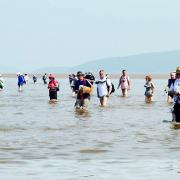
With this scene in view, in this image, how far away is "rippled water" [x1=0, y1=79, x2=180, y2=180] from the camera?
952 cm

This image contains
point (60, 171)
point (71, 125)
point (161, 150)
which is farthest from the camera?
point (71, 125)

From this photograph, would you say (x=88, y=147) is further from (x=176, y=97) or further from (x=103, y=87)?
(x=103, y=87)

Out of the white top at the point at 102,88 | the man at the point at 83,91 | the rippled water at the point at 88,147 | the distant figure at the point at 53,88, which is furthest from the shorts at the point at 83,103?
the distant figure at the point at 53,88

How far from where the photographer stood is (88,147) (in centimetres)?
1275

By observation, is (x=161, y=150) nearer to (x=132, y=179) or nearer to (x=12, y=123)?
(x=132, y=179)

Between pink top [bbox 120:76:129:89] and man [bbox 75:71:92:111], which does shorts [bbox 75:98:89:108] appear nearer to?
man [bbox 75:71:92:111]

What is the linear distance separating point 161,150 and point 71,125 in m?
5.54

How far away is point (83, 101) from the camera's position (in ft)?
78.8

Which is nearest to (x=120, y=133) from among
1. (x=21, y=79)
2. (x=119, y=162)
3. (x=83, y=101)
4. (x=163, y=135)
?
(x=163, y=135)

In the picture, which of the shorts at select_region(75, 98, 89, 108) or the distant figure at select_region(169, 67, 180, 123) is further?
the shorts at select_region(75, 98, 89, 108)

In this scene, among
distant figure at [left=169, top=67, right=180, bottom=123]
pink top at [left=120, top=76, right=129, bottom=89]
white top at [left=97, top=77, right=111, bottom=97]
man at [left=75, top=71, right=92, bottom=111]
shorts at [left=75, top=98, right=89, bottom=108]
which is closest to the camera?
distant figure at [left=169, top=67, right=180, bottom=123]

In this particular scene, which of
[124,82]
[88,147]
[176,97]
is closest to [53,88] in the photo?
[124,82]

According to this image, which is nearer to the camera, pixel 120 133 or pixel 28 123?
pixel 120 133

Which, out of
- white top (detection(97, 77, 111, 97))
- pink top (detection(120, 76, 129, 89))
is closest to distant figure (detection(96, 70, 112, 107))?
white top (detection(97, 77, 111, 97))
